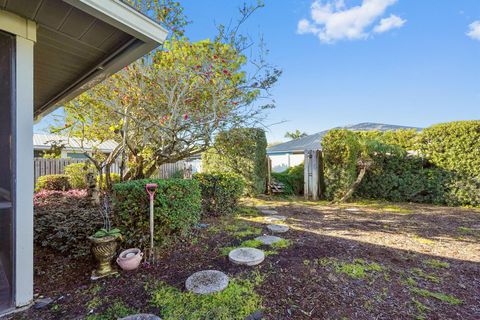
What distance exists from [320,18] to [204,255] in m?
7.34

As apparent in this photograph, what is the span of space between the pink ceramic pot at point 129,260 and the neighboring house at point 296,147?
34.9 ft

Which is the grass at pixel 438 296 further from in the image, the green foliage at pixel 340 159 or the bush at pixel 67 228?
the green foliage at pixel 340 159

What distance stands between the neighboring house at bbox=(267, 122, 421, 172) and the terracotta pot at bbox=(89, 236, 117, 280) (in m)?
10.9

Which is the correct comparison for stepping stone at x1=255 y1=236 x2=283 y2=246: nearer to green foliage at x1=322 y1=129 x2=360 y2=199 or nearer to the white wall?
green foliage at x1=322 y1=129 x2=360 y2=199

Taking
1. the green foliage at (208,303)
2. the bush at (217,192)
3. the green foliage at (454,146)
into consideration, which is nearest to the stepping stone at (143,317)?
the green foliage at (208,303)

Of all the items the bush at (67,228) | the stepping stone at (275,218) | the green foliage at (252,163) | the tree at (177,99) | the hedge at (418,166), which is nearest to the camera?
the bush at (67,228)

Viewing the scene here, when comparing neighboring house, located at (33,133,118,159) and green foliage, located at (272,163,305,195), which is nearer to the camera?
neighboring house, located at (33,133,118,159)

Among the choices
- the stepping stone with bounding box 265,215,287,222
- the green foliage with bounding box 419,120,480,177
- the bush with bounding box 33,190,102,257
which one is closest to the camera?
the bush with bounding box 33,190,102,257

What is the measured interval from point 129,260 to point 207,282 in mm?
1143

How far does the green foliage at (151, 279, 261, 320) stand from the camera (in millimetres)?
1990

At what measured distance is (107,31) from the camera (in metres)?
2.46

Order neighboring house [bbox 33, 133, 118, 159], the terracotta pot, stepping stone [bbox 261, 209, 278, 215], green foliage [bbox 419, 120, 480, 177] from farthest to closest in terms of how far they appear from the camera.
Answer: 1. green foliage [bbox 419, 120, 480, 177]
2. stepping stone [bbox 261, 209, 278, 215]
3. neighboring house [bbox 33, 133, 118, 159]
4. the terracotta pot

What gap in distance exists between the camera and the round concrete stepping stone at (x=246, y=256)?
9.76ft

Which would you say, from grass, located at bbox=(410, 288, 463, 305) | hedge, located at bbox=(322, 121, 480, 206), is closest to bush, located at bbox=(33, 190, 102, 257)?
grass, located at bbox=(410, 288, 463, 305)
